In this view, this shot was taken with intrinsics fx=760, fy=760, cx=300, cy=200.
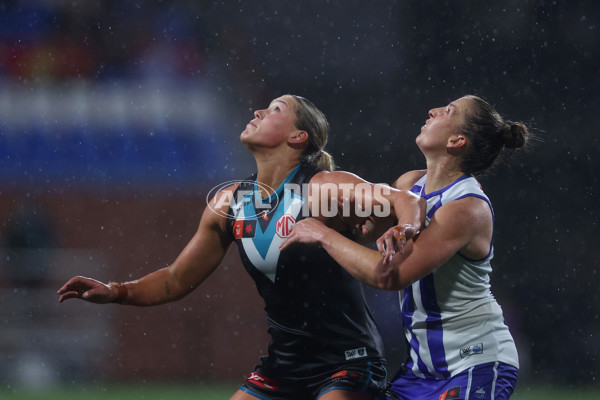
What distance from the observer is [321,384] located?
316 centimetres

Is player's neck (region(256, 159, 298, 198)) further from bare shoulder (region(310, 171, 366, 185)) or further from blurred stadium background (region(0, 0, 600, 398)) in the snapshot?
blurred stadium background (region(0, 0, 600, 398))

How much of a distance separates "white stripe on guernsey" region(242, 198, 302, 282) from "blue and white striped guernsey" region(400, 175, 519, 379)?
611 millimetres

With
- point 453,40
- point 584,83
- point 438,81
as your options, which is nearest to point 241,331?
point 438,81

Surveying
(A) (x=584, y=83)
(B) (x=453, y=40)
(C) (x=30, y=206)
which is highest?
(B) (x=453, y=40)

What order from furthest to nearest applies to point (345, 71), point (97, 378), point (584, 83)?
point (345, 71), point (584, 83), point (97, 378)

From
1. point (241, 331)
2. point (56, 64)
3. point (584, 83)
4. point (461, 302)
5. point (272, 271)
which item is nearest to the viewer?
point (461, 302)

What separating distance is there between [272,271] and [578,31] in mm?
7524

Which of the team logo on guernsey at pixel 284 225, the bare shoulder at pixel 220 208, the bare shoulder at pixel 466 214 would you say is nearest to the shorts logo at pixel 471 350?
the bare shoulder at pixel 466 214

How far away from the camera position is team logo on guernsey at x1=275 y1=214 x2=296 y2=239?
327 centimetres

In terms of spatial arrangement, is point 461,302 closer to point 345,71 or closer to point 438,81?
point 438,81

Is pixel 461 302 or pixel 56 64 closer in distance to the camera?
pixel 461 302

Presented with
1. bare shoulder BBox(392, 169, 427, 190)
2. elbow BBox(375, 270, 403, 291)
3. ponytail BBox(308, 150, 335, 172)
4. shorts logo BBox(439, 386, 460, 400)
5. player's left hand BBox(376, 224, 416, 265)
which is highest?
ponytail BBox(308, 150, 335, 172)

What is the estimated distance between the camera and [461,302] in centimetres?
290

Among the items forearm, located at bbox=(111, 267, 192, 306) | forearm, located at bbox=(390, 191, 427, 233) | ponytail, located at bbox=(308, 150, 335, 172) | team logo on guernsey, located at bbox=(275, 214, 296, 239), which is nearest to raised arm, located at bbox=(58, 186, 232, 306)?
forearm, located at bbox=(111, 267, 192, 306)
